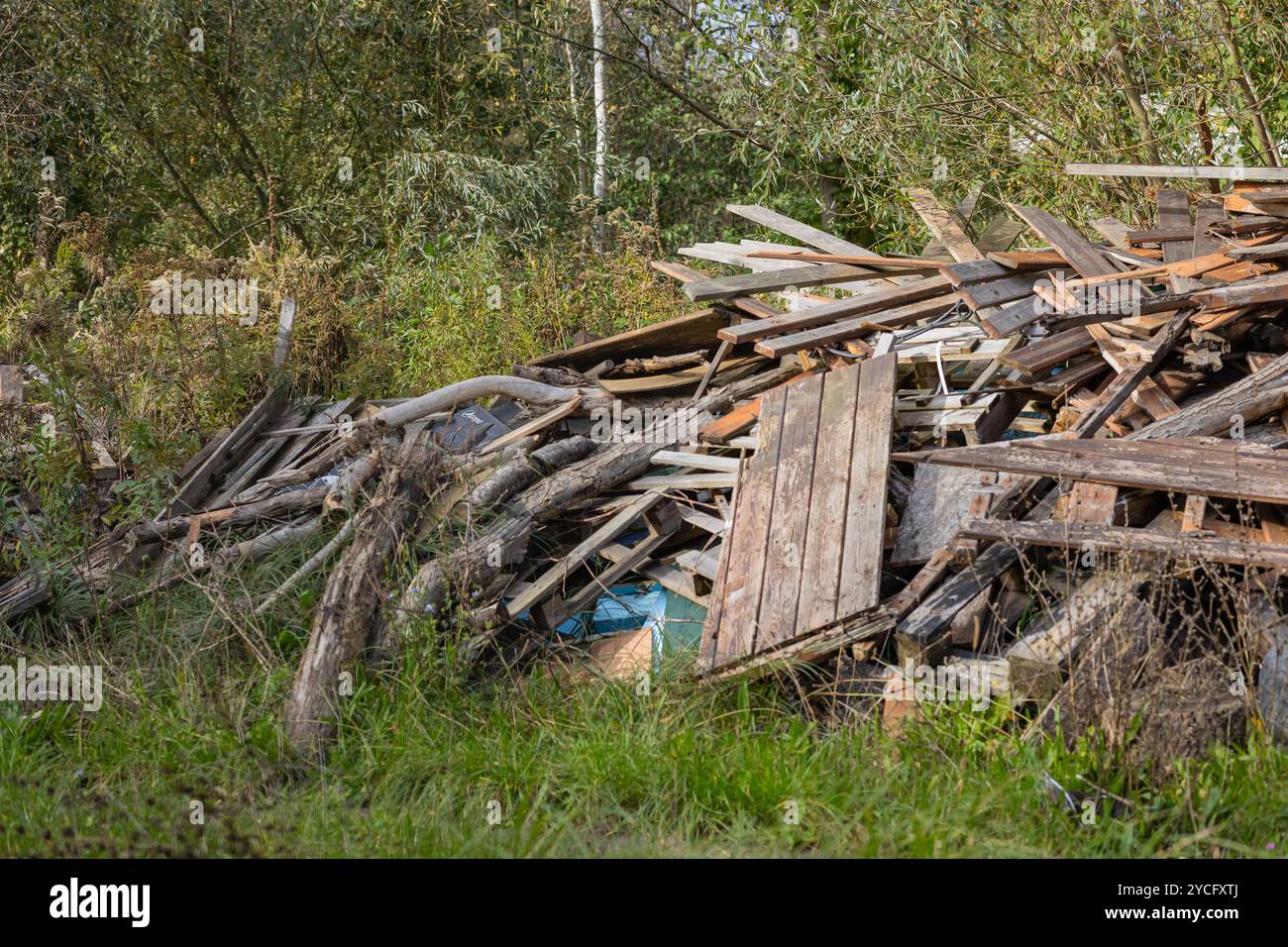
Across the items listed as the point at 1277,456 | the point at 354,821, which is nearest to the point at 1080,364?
the point at 1277,456

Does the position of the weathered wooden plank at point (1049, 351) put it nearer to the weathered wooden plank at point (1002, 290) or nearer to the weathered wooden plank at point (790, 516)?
the weathered wooden plank at point (1002, 290)

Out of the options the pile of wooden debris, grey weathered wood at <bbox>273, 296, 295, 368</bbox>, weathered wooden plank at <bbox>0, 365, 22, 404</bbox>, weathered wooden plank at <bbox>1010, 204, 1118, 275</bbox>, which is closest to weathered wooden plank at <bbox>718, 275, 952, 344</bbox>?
the pile of wooden debris

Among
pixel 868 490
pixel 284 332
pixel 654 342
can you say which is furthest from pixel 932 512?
pixel 284 332

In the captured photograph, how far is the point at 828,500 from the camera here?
512 centimetres

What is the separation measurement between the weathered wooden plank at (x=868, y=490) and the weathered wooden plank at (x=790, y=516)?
0.21m

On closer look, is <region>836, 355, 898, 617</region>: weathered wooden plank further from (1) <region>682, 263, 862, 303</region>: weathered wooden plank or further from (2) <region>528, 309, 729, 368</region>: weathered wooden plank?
(2) <region>528, 309, 729, 368</region>: weathered wooden plank

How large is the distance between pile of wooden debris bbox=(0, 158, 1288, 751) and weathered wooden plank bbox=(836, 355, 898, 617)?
16mm

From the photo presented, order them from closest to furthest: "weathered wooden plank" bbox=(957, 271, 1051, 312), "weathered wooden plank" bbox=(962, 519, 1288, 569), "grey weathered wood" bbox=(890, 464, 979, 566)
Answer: "weathered wooden plank" bbox=(962, 519, 1288, 569) → "grey weathered wood" bbox=(890, 464, 979, 566) → "weathered wooden plank" bbox=(957, 271, 1051, 312)

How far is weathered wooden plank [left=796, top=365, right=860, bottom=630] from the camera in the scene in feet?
15.3

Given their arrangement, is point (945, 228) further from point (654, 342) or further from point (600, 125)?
point (600, 125)

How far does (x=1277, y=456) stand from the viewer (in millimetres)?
4629

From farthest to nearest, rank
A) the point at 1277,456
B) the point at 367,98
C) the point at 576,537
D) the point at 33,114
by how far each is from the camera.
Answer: the point at 367,98
the point at 33,114
the point at 576,537
the point at 1277,456

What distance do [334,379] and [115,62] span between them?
6464 millimetres
